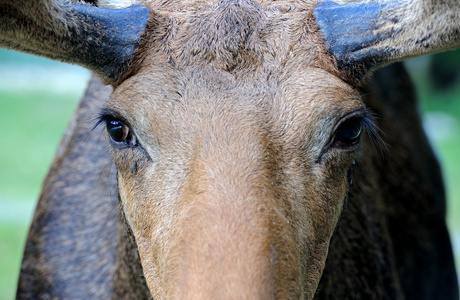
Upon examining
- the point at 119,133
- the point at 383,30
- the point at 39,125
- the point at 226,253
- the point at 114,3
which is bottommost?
the point at 39,125

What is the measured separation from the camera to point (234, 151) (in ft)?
10.1

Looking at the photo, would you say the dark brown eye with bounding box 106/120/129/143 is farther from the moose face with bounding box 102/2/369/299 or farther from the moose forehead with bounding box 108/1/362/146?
the moose forehead with bounding box 108/1/362/146

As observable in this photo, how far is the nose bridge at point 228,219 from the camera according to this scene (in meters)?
2.72

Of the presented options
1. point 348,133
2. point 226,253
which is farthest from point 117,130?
point 348,133

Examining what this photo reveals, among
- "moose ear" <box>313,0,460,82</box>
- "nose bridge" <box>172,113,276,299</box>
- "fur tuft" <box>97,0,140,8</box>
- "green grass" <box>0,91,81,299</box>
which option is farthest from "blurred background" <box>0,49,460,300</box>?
"nose bridge" <box>172,113,276,299</box>

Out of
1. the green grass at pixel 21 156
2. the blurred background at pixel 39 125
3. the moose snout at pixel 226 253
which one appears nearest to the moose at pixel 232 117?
the moose snout at pixel 226 253

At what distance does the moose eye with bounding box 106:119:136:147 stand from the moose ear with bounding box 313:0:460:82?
1254 millimetres

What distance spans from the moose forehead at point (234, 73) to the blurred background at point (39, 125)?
4.89 meters

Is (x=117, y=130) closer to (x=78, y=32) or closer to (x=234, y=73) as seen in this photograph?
(x=78, y=32)

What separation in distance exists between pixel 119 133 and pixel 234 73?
0.78m

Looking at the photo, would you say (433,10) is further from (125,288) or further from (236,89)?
(125,288)

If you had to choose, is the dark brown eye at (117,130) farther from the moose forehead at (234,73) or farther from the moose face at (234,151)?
the moose forehead at (234,73)

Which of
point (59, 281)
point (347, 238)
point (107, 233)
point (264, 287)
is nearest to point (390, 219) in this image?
point (347, 238)

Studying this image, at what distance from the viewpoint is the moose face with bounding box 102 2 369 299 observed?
2.86 m
